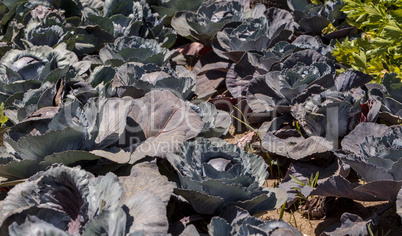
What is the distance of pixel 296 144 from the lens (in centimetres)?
238

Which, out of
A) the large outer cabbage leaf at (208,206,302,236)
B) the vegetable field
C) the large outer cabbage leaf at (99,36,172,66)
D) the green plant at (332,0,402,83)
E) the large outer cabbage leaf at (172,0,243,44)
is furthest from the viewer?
the large outer cabbage leaf at (172,0,243,44)

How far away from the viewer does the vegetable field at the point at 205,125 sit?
1.62m

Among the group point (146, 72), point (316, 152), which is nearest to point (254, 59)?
point (146, 72)

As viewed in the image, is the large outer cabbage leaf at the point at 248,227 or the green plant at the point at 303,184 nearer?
the large outer cabbage leaf at the point at 248,227

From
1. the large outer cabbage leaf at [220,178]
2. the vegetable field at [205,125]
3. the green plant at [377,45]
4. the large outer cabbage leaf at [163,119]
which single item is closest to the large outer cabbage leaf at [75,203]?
the vegetable field at [205,125]

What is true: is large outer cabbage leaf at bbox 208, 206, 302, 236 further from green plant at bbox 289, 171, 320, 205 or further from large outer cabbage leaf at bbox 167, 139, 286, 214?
green plant at bbox 289, 171, 320, 205

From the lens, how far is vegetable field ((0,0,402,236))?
162cm

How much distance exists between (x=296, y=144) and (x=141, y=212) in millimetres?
1099

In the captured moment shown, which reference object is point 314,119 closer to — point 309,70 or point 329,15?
point 309,70

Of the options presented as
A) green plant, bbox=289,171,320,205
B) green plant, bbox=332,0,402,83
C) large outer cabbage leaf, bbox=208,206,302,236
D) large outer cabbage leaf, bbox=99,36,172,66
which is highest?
green plant, bbox=332,0,402,83

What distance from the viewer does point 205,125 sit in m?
2.30

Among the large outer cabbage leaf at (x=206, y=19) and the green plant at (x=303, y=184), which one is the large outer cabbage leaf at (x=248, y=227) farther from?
the large outer cabbage leaf at (x=206, y=19)

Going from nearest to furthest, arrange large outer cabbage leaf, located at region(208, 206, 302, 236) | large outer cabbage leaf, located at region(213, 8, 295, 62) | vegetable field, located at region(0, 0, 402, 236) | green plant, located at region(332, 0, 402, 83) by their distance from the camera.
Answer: large outer cabbage leaf, located at region(208, 206, 302, 236)
vegetable field, located at region(0, 0, 402, 236)
green plant, located at region(332, 0, 402, 83)
large outer cabbage leaf, located at region(213, 8, 295, 62)

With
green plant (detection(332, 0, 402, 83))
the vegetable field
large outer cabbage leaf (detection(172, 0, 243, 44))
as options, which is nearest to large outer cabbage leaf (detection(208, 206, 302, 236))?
the vegetable field
